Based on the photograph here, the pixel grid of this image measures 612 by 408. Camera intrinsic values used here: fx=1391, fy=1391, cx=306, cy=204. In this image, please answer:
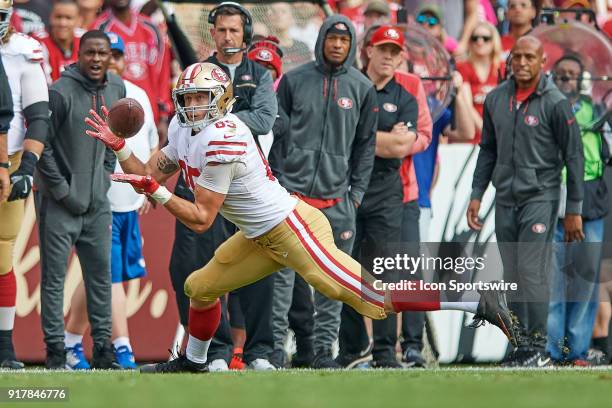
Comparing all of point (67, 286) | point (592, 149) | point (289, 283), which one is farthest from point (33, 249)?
point (592, 149)

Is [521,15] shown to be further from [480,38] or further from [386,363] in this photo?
[386,363]

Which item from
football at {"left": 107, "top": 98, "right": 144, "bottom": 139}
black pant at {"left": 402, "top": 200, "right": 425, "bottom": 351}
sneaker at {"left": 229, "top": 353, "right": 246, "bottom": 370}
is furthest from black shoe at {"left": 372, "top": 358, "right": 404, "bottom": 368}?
football at {"left": 107, "top": 98, "right": 144, "bottom": 139}

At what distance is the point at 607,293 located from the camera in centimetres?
1035

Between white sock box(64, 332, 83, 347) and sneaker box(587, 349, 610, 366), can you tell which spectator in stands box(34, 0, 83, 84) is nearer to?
white sock box(64, 332, 83, 347)

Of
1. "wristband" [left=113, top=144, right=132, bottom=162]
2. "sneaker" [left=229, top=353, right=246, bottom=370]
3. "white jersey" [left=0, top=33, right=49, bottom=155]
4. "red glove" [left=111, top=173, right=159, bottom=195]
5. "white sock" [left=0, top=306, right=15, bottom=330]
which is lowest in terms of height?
"sneaker" [left=229, top=353, right=246, bottom=370]

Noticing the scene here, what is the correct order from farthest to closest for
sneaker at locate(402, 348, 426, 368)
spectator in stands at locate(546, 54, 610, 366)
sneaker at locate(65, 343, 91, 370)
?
1. spectator in stands at locate(546, 54, 610, 366)
2. sneaker at locate(402, 348, 426, 368)
3. sneaker at locate(65, 343, 91, 370)

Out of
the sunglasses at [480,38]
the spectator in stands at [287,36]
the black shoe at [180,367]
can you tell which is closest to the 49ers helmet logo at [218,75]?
the black shoe at [180,367]

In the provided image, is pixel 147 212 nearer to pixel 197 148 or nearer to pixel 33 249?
pixel 33 249

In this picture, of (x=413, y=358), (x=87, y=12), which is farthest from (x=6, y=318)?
(x=87, y=12)

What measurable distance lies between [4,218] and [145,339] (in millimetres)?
1982

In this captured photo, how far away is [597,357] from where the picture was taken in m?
10.1

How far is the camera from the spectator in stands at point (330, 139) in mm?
9008

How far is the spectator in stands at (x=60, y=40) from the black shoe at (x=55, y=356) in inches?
121

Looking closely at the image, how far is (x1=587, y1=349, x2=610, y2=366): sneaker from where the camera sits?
392 inches
